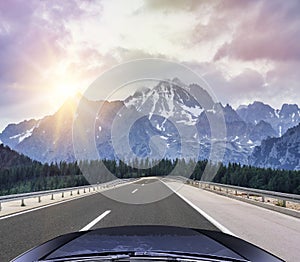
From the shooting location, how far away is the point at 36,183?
392 ft

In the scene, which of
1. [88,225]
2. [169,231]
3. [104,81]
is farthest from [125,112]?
[169,231]

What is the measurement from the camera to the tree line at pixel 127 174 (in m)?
86.6

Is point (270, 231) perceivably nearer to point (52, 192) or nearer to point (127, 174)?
point (52, 192)

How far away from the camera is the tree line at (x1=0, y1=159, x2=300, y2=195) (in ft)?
284

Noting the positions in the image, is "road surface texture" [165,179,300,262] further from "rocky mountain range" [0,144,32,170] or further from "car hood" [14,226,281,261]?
"rocky mountain range" [0,144,32,170]

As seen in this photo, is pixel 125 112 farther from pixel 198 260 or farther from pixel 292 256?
pixel 198 260

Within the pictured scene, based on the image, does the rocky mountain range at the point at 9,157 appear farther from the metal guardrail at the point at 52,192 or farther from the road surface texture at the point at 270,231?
the road surface texture at the point at 270,231

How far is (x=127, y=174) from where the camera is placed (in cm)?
11450

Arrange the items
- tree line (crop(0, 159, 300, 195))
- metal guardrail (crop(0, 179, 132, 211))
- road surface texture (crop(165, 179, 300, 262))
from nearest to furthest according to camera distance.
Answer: road surface texture (crop(165, 179, 300, 262)), metal guardrail (crop(0, 179, 132, 211)), tree line (crop(0, 159, 300, 195))

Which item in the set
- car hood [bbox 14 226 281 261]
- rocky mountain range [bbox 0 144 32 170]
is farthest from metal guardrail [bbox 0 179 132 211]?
rocky mountain range [bbox 0 144 32 170]

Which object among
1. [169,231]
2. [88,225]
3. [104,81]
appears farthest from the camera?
[104,81]

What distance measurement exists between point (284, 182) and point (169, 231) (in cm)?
8770

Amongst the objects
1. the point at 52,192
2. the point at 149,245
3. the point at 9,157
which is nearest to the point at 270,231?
the point at 149,245

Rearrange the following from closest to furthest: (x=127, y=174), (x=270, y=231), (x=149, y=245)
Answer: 1. (x=149, y=245)
2. (x=270, y=231)
3. (x=127, y=174)
